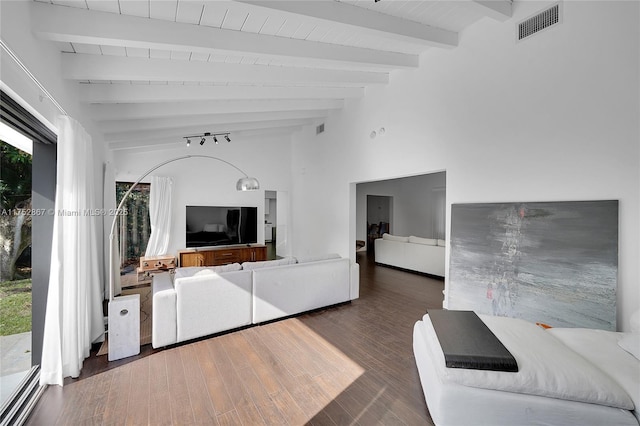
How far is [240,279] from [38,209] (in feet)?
6.23

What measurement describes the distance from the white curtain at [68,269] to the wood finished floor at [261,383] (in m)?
0.21

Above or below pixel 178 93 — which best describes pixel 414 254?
below

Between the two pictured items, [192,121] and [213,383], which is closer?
[213,383]

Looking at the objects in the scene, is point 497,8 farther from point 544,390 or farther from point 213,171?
point 213,171

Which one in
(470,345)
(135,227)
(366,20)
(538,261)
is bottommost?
(470,345)

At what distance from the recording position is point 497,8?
9.59ft

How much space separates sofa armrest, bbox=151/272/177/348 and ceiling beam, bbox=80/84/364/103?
7.42ft

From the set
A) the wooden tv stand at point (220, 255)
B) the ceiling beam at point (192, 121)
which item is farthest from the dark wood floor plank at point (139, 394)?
the wooden tv stand at point (220, 255)

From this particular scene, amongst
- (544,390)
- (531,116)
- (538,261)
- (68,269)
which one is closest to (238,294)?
(68,269)

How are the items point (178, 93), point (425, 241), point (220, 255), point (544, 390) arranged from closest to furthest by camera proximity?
point (544, 390) < point (178, 93) < point (425, 241) < point (220, 255)

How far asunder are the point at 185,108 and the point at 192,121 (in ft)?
1.96

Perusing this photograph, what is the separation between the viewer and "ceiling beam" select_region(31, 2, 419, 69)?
195cm

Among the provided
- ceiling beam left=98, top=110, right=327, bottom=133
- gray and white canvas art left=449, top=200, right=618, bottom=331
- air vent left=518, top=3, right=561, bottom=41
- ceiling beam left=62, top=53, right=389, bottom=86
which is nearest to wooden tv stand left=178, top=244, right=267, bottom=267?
ceiling beam left=98, top=110, right=327, bottom=133

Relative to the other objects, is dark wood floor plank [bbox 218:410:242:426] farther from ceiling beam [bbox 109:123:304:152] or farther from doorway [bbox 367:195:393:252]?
doorway [bbox 367:195:393:252]
